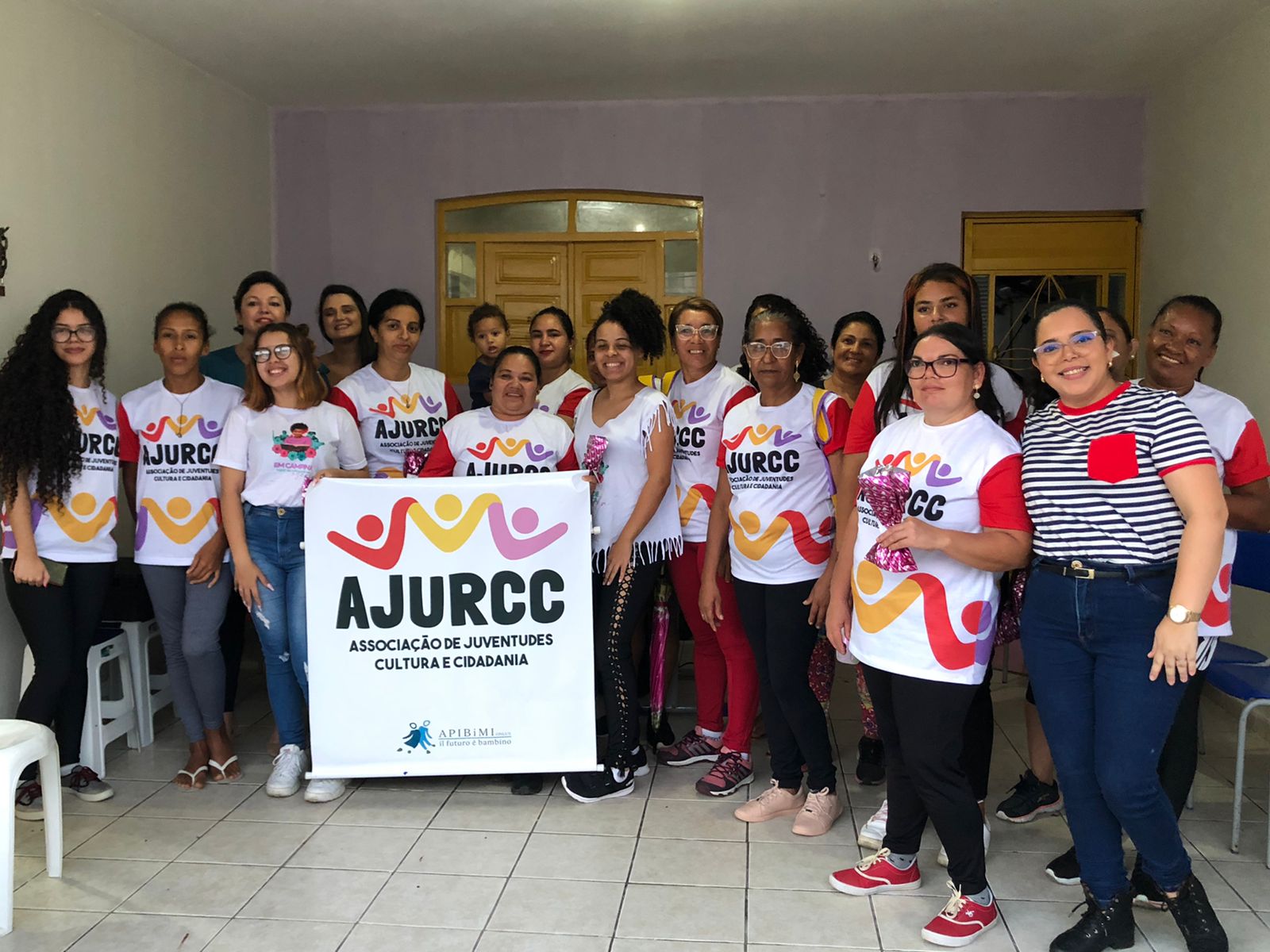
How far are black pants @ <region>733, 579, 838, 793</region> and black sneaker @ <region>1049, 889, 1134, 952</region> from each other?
0.83m

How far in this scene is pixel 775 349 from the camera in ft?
9.59

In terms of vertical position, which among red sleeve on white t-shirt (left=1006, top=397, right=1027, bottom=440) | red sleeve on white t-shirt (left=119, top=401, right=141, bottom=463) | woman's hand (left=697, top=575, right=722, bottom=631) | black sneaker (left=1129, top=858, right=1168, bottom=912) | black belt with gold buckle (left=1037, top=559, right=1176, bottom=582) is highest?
red sleeve on white t-shirt (left=1006, top=397, right=1027, bottom=440)

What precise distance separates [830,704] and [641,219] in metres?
2.92

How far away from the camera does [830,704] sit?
4328 millimetres

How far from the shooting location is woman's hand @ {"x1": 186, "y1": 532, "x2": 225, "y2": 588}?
129 inches

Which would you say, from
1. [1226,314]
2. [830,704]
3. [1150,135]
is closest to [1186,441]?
[830,704]

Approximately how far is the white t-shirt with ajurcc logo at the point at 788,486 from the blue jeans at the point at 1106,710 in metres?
0.74

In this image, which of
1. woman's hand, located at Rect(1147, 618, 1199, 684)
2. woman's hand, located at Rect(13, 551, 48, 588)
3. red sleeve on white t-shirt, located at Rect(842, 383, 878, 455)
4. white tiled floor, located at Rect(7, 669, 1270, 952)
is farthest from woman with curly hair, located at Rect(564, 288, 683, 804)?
woman's hand, located at Rect(13, 551, 48, 588)

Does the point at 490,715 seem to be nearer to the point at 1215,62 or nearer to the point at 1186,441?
the point at 1186,441

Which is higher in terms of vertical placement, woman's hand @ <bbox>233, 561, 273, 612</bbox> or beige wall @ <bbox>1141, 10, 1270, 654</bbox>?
beige wall @ <bbox>1141, 10, 1270, 654</bbox>

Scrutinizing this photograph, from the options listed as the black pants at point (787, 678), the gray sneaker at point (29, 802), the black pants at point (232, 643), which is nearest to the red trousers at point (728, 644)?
the black pants at point (787, 678)

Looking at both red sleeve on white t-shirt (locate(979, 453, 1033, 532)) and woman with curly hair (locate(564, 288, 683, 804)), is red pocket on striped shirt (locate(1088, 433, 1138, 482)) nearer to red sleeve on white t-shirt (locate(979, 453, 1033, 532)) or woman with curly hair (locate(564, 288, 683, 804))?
red sleeve on white t-shirt (locate(979, 453, 1033, 532))

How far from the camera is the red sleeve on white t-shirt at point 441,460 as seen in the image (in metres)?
3.36

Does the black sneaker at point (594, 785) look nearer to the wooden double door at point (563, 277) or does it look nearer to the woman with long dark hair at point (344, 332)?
the woman with long dark hair at point (344, 332)
